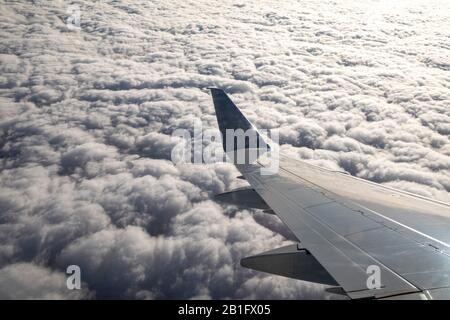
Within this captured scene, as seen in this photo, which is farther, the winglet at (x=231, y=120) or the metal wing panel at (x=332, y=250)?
the winglet at (x=231, y=120)

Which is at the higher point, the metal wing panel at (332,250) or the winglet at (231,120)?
the winglet at (231,120)

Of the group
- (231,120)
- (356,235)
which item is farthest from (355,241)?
(231,120)

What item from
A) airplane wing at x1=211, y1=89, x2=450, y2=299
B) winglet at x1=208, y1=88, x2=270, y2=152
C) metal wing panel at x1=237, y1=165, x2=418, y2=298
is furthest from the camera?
winglet at x1=208, y1=88, x2=270, y2=152

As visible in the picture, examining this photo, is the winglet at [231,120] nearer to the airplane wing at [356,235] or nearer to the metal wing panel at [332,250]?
the airplane wing at [356,235]

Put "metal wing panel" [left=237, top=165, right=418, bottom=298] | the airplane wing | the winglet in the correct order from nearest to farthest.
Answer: "metal wing panel" [left=237, top=165, right=418, bottom=298]
the airplane wing
the winglet

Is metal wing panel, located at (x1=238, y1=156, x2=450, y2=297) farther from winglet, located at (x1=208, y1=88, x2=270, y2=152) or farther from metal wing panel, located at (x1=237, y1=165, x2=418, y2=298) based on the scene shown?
winglet, located at (x1=208, y1=88, x2=270, y2=152)

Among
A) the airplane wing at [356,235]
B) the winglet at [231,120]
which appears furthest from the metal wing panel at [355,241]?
the winglet at [231,120]

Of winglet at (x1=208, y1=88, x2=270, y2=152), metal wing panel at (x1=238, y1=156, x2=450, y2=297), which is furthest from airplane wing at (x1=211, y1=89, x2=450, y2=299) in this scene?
winglet at (x1=208, y1=88, x2=270, y2=152)

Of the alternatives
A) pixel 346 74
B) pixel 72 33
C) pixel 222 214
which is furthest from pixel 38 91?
pixel 346 74

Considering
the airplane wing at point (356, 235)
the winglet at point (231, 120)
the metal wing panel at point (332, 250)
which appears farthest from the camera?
the winglet at point (231, 120)
